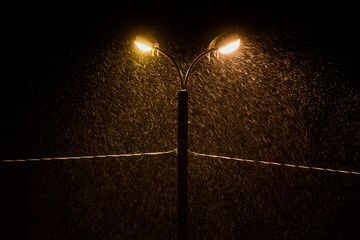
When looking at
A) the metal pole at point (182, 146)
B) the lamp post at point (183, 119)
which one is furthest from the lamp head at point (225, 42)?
the metal pole at point (182, 146)

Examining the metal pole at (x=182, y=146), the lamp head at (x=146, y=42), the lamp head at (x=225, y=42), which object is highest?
the lamp head at (x=146, y=42)

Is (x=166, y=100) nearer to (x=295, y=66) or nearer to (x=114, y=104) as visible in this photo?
(x=114, y=104)

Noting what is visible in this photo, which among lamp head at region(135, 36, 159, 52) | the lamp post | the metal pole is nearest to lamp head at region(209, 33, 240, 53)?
the lamp post

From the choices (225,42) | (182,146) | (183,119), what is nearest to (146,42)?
(225,42)

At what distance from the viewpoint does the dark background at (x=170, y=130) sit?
2.94 meters

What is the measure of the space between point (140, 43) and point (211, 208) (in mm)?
3705

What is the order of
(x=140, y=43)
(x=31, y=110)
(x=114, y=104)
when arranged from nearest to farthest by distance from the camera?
(x=140, y=43) < (x=31, y=110) < (x=114, y=104)

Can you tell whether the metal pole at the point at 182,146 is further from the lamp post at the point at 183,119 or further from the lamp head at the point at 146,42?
the lamp head at the point at 146,42

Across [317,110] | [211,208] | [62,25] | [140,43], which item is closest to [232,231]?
[211,208]

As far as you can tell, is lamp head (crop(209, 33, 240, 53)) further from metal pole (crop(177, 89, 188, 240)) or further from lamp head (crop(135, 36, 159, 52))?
lamp head (crop(135, 36, 159, 52))

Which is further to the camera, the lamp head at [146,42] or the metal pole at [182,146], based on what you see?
the lamp head at [146,42]

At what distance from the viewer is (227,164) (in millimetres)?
4020

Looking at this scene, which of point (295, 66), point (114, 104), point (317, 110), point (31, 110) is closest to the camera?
point (317, 110)

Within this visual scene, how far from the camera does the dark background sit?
9.63ft
